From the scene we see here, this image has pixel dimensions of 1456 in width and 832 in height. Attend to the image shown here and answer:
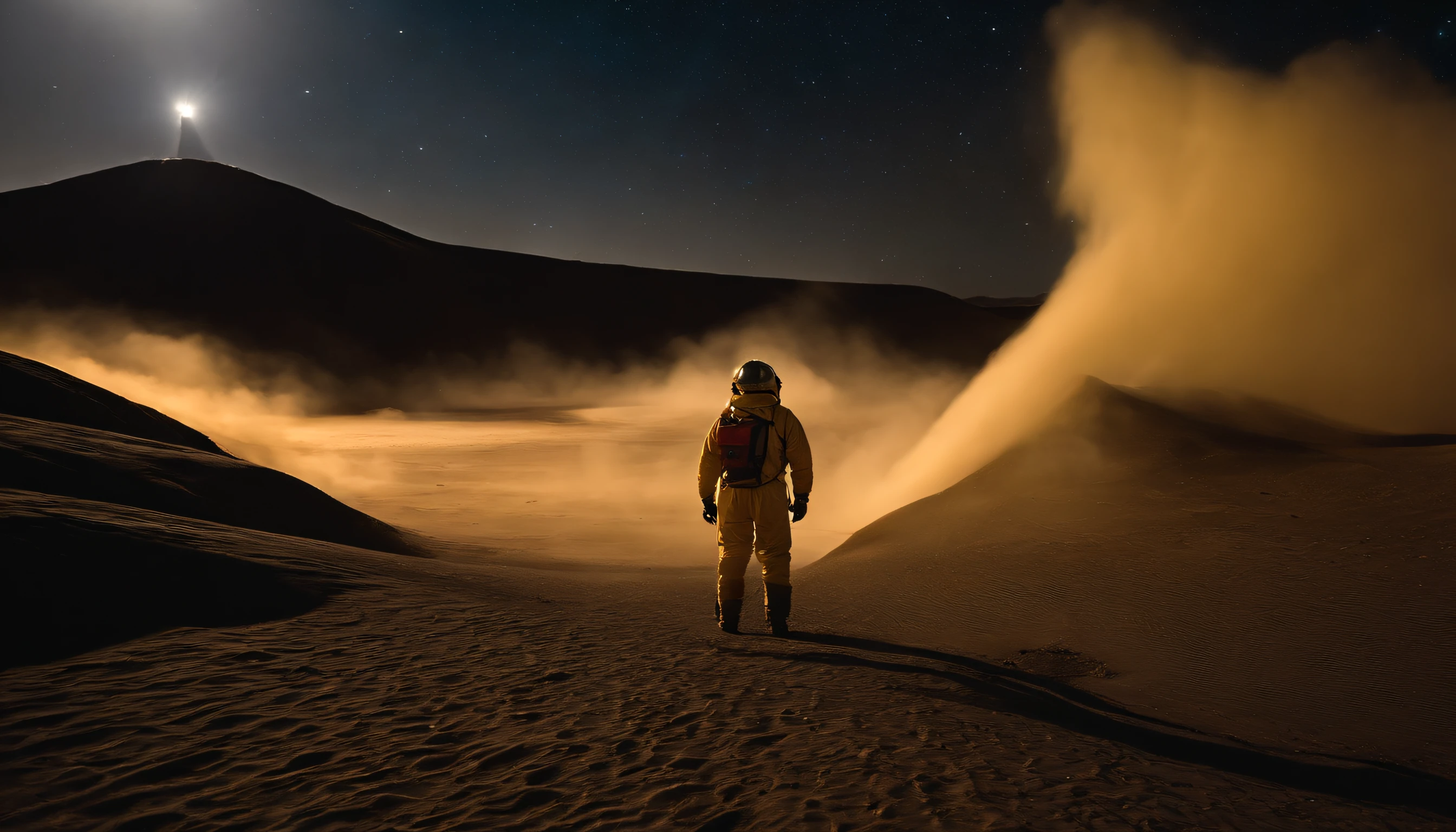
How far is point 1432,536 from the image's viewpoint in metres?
5.64

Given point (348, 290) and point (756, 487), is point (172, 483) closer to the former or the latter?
point (756, 487)

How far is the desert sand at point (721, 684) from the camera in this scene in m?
2.43

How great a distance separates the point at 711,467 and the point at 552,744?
2.95m

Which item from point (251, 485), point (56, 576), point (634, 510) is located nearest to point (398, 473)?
point (634, 510)

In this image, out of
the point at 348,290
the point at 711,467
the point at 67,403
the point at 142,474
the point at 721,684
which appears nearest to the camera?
the point at 721,684

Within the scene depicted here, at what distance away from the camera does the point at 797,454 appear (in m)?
5.50

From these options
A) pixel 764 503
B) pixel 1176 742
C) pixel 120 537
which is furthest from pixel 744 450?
pixel 120 537

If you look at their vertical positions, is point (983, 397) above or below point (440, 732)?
above

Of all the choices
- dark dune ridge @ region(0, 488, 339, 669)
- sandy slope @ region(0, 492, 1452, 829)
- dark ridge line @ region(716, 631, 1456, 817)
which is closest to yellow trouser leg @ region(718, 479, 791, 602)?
dark ridge line @ region(716, 631, 1456, 817)

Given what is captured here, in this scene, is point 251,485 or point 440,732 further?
point 251,485

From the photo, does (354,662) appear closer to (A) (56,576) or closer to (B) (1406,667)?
(A) (56,576)

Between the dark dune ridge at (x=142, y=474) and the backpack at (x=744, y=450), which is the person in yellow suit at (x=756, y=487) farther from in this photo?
the dark dune ridge at (x=142, y=474)

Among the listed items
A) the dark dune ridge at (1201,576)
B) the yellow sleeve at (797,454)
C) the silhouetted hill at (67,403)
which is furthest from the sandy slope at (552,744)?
the silhouetted hill at (67,403)

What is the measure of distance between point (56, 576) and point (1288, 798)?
17.3 feet
